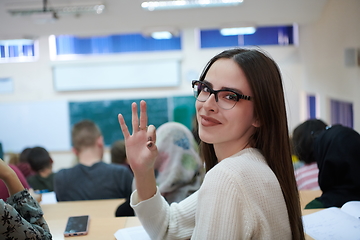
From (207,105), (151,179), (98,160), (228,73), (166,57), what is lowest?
(98,160)

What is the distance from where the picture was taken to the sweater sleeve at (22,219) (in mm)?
1034

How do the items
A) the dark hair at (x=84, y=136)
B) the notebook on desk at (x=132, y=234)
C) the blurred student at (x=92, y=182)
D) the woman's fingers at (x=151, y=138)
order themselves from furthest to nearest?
the dark hair at (x=84, y=136) < the blurred student at (x=92, y=182) < the notebook on desk at (x=132, y=234) < the woman's fingers at (x=151, y=138)

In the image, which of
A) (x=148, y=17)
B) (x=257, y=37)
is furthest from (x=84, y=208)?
(x=257, y=37)

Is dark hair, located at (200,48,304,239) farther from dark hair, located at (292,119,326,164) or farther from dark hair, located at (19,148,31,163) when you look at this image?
dark hair, located at (19,148,31,163)

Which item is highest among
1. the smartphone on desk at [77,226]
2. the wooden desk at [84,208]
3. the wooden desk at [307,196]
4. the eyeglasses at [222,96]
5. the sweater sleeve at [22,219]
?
the eyeglasses at [222,96]

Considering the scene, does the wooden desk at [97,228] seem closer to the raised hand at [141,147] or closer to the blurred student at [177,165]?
the raised hand at [141,147]

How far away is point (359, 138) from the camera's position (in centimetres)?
183

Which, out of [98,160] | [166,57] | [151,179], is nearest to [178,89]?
[166,57]

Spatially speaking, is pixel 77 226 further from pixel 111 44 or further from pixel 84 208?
pixel 111 44

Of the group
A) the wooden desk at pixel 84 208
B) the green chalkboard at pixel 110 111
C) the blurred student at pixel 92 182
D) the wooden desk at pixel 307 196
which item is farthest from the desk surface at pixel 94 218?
the green chalkboard at pixel 110 111

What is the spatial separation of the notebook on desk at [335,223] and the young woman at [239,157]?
33 cm

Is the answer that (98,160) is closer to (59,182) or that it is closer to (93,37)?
(59,182)

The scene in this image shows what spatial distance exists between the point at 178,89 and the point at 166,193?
441cm

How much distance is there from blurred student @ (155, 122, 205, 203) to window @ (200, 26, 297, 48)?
4452 mm
